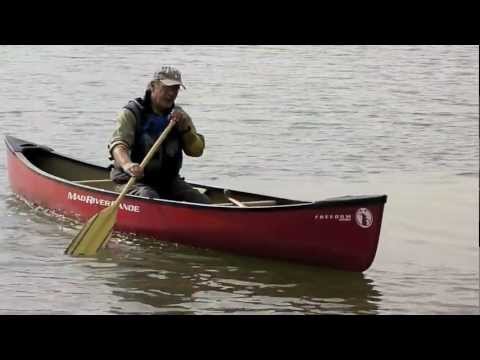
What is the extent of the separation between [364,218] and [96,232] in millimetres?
2068

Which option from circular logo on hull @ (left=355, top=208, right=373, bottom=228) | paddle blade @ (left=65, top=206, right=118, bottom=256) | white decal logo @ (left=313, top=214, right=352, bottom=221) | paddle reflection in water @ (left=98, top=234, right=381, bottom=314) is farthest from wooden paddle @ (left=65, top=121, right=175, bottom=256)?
circular logo on hull @ (left=355, top=208, right=373, bottom=228)

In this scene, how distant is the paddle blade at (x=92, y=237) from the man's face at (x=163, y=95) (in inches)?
37.2

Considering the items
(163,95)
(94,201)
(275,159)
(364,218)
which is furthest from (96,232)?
(275,159)

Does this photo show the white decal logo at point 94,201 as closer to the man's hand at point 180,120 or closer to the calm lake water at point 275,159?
the calm lake water at point 275,159

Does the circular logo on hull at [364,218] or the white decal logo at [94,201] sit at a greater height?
the circular logo on hull at [364,218]

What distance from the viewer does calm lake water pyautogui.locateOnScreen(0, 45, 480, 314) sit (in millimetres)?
7602

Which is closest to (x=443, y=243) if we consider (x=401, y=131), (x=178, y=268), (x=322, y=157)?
(x=178, y=268)

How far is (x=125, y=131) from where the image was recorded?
851 centimetres

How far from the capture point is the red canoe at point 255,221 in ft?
25.3

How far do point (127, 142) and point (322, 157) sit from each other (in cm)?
452

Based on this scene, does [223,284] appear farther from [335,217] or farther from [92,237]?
[92,237]

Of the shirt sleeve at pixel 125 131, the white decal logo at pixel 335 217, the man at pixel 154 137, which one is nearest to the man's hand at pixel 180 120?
the man at pixel 154 137

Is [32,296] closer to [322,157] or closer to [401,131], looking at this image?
[322,157]

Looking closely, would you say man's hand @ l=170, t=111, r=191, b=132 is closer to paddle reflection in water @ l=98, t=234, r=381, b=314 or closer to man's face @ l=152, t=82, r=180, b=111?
man's face @ l=152, t=82, r=180, b=111
